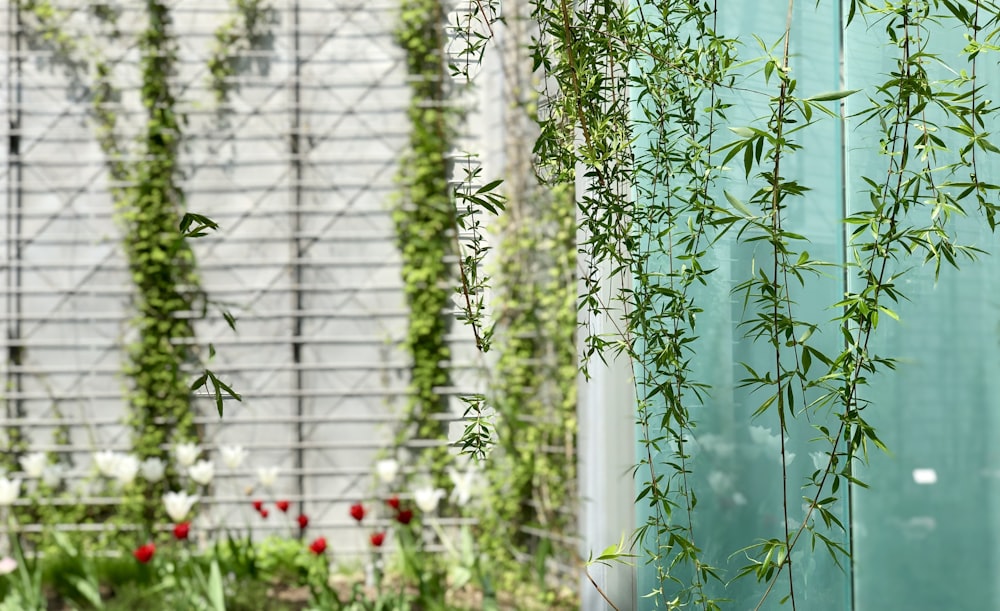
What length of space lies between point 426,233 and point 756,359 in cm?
256

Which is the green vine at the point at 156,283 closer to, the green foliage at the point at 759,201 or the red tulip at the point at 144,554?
the red tulip at the point at 144,554

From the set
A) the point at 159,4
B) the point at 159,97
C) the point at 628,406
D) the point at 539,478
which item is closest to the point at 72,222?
the point at 159,97

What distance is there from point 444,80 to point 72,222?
1780 millimetres

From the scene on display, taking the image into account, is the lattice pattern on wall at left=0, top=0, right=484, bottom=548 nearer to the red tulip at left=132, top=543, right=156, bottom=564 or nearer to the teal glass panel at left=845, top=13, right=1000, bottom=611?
the red tulip at left=132, top=543, right=156, bottom=564

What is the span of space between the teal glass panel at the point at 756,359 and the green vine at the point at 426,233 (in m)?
2.44

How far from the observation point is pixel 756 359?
1359 millimetres

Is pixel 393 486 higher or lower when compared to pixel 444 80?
lower

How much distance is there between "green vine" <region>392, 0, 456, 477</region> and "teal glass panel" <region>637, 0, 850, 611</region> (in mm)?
2442

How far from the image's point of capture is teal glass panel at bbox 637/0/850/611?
131cm

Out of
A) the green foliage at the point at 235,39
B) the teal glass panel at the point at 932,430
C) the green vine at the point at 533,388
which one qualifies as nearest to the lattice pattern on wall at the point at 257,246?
the green foliage at the point at 235,39

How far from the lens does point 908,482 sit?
1.31 metres

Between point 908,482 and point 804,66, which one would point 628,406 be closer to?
point 908,482

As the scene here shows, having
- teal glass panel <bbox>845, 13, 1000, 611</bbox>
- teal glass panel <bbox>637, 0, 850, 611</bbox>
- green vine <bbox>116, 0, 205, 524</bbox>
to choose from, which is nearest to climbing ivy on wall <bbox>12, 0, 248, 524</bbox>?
green vine <bbox>116, 0, 205, 524</bbox>

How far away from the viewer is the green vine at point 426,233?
3770 millimetres
